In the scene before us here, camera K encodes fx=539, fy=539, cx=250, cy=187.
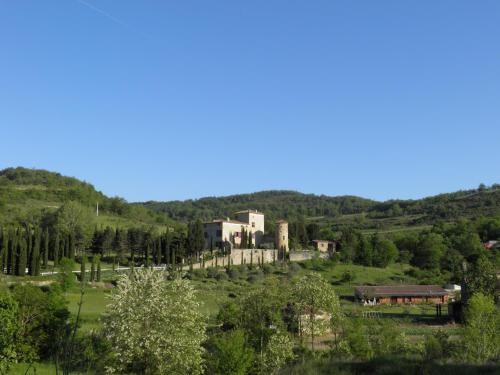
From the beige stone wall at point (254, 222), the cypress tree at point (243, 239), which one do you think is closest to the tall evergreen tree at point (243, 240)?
the cypress tree at point (243, 239)

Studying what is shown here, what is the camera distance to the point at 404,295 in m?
74.4

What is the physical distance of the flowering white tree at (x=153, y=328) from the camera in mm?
27641

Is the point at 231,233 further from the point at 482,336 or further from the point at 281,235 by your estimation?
the point at 482,336

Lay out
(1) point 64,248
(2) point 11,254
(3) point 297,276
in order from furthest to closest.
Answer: (1) point 64,248 → (3) point 297,276 → (2) point 11,254

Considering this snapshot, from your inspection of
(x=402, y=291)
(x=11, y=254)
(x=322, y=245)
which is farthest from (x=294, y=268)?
(x=11, y=254)

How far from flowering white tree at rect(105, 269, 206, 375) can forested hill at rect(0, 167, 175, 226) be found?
82.3 metres

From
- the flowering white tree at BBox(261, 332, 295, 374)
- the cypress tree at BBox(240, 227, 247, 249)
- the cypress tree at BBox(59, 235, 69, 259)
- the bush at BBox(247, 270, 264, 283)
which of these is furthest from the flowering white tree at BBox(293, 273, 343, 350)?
the cypress tree at BBox(240, 227, 247, 249)

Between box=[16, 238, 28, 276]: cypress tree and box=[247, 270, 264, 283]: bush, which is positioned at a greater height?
box=[16, 238, 28, 276]: cypress tree

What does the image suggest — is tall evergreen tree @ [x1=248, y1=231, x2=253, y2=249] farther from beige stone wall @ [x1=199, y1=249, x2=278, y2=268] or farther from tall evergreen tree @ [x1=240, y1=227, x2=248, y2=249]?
beige stone wall @ [x1=199, y1=249, x2=278, y2=268]

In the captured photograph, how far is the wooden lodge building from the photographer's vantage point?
73.1 m

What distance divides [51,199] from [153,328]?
404 feet

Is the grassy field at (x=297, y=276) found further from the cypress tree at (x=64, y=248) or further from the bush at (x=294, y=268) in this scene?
the cypress tree at (x=64, y=248)

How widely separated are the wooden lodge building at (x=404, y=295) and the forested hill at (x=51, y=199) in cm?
6084

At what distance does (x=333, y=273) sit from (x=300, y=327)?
52.0 meters
